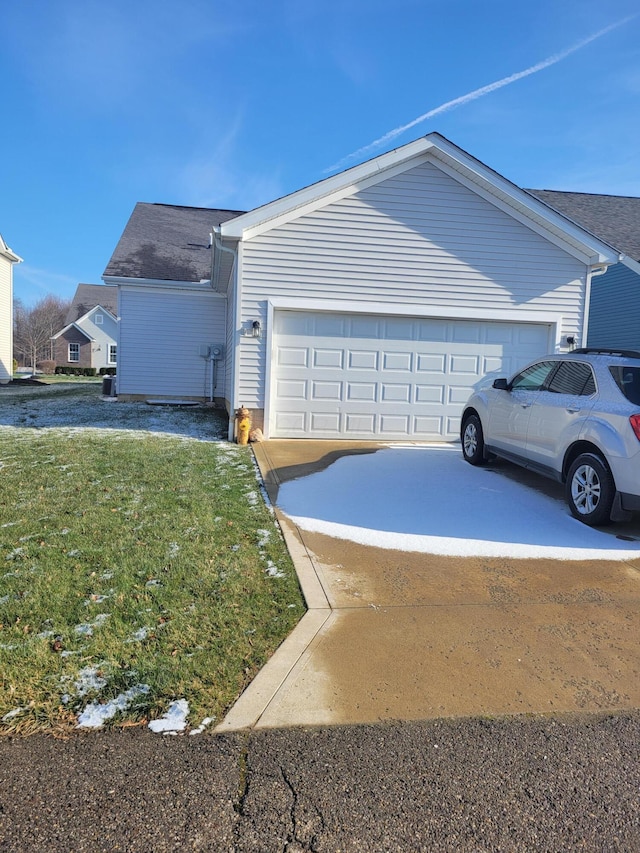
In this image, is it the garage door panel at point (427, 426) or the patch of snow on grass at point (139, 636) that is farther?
the garage door panel at point (427, 426)

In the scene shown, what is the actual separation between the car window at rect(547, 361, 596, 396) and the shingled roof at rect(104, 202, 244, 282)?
39.3 ft

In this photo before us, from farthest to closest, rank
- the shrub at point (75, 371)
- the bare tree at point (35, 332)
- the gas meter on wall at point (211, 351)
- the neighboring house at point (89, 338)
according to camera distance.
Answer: the bare tree at point (35, 332)
the neighboring house at point (89, 338)
the shrub at point (75, 371)
the gas meter on wall at point (211, 351)

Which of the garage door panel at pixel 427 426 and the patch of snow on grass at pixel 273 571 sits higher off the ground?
the garage door panel at pixel 427 426

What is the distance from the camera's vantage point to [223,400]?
16.6 metres

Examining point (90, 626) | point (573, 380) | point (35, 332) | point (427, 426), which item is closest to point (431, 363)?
point (427, 426)

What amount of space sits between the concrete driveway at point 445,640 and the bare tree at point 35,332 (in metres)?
54.7

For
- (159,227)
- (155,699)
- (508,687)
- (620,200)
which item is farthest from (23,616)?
(620,200)

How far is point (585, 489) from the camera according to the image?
5.72 meters

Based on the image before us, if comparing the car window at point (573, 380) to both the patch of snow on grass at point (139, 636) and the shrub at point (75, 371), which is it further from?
the shrub at point (75, 371)

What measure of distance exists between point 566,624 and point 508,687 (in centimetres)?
96

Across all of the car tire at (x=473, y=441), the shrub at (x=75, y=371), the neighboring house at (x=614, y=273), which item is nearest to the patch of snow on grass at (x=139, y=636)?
the car tire at (x=473, y=441)

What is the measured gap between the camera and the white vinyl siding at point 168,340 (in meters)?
16.4

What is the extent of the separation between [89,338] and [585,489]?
4605cm

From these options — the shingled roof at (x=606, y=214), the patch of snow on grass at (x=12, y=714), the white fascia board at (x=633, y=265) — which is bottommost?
the patch of snow on grass at (x=12, y=714)
